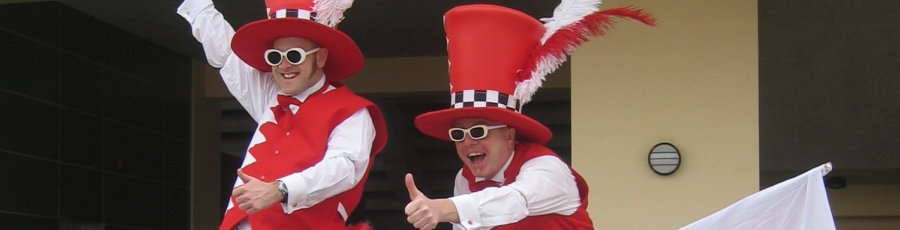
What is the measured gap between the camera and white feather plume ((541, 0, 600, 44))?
3.54 metres

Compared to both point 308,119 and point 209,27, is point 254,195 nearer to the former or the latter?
point 308,119

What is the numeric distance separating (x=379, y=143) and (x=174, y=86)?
3955 mm

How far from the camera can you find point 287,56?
3551 mm

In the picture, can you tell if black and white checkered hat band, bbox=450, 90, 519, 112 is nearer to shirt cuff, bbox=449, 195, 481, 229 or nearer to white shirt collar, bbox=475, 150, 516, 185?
white shirt collar, bbox=475, 150, 516, 185

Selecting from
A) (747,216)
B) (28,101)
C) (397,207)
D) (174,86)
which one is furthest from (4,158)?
(397,207)

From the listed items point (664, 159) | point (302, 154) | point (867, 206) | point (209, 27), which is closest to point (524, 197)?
point (302, 154)

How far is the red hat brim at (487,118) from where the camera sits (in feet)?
11.1

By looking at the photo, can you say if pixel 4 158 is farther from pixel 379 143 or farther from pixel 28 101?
pixel 379 143

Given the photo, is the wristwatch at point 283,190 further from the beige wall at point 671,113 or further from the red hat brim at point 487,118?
the beige wall at point 671,113

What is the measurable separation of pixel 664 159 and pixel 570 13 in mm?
1475

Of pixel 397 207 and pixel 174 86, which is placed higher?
pixel 174 86

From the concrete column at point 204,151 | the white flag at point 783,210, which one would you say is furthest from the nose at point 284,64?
the concrete column at point 204,151

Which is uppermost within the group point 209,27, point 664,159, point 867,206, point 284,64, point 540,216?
point 209,27

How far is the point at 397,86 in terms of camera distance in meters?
7.54
